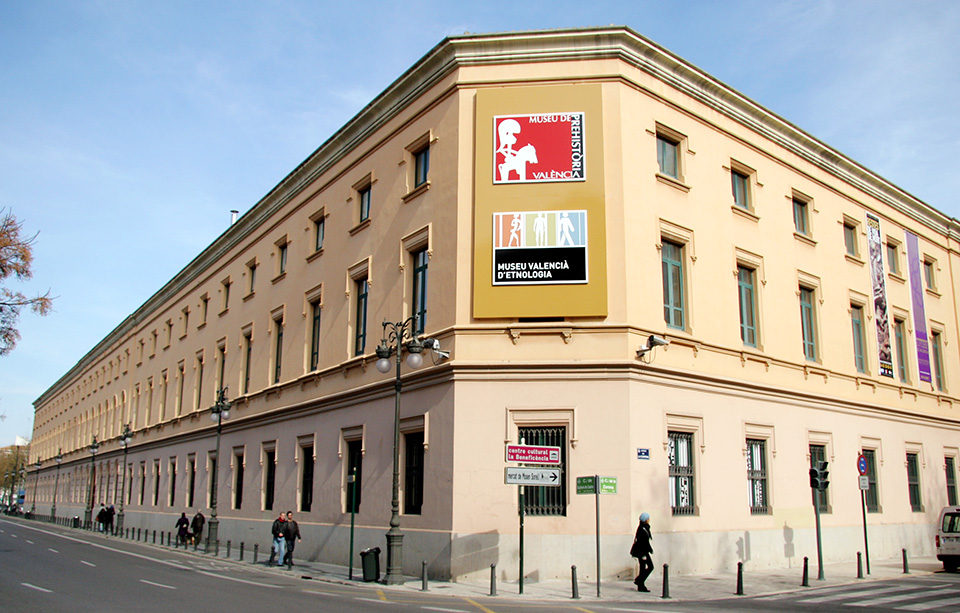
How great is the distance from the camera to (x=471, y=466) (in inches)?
774

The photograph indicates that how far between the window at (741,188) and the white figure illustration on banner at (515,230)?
824 centimetres

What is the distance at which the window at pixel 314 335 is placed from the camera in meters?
29.3

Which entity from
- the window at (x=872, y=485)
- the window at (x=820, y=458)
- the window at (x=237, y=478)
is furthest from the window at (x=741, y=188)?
the window at (x=237, y=478)

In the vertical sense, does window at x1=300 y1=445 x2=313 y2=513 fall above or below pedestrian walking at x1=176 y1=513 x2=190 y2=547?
above

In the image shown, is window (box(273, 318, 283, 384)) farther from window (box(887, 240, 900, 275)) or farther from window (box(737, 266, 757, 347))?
window (box(887, 240, 900, 275))

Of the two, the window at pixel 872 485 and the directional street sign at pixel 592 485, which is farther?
the window at pixel 872 485

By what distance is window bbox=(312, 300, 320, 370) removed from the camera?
96.2ft

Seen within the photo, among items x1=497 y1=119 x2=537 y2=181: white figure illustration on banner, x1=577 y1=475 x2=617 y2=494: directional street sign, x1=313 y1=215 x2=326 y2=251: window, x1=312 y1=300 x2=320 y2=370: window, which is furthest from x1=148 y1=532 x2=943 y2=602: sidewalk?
x1=313 y1=215 x2=326 y2=251: window

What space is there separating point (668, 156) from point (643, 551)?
38.0ft

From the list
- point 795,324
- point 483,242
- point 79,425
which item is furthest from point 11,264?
point 79,425

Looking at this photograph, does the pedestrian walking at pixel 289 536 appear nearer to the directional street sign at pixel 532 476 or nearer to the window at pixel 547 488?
the window at pixel 547 488

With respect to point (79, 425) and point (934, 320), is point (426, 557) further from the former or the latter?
point (79, 425)

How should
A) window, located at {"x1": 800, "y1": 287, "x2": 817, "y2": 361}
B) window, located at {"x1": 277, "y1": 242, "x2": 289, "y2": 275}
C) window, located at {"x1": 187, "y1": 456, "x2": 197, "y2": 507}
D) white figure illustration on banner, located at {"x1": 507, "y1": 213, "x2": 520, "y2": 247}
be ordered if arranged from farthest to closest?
window, located at {"x1": 187, "y1": 456, "x2": 197, "y2": 507} < window, located at {"x1": 277, "y1": 242, "x2": 289, "y2": 275} < window, located at {"x1": 800, "y1": 287, "x2": 817, "y2": 361} < white figure illustration on banner, located at {"x1": 507, "y1": 213, "x2": 520, "y2": 247}

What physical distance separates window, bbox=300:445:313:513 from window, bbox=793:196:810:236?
1927 centimetres
